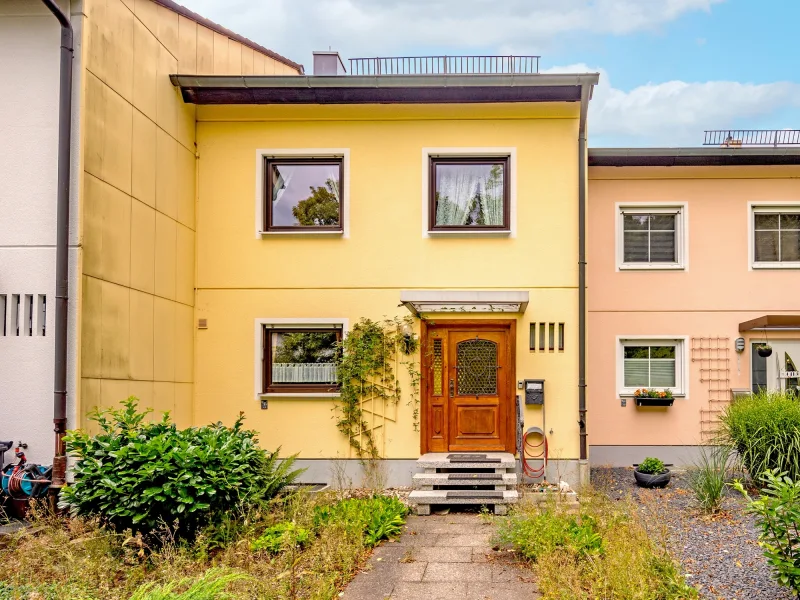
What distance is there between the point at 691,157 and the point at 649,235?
4.64 feet

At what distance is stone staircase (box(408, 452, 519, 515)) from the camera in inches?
346

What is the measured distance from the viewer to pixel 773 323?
37.8ft

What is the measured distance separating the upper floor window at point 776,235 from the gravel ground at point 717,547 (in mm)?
4754

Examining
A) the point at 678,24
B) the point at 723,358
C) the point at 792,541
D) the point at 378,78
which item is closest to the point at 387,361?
the point at 378,78

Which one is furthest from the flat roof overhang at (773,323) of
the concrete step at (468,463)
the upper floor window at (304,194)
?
the upper floor window at (304,194)

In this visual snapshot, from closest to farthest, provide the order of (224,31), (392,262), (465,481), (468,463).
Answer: (465,481) → (468,463) → (392,262) → (224,31)

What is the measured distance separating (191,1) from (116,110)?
3543mm

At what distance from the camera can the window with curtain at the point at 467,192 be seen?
10758 millimetres

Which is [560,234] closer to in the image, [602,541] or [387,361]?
[387,361]

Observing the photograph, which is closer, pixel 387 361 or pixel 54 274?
pixel 54 274

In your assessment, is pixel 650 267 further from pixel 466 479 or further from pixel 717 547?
pixel 717 547

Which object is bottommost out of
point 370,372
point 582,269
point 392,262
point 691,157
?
point 370,372

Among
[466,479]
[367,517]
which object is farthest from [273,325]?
[367,517]

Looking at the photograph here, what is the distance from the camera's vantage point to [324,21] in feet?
60.3
